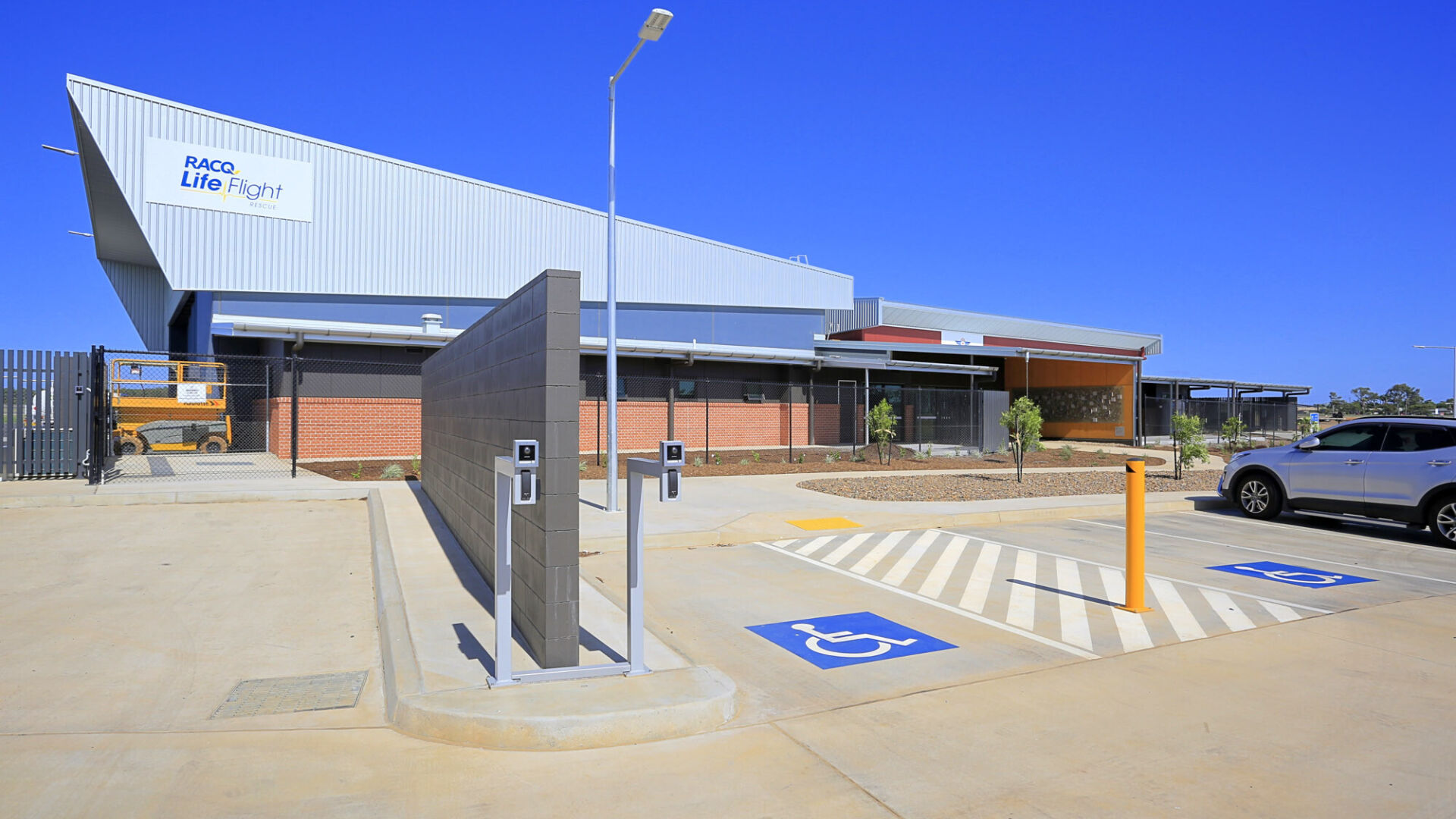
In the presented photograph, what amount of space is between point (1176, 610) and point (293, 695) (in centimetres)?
703

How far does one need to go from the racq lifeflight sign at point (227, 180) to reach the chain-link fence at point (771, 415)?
10.4 m

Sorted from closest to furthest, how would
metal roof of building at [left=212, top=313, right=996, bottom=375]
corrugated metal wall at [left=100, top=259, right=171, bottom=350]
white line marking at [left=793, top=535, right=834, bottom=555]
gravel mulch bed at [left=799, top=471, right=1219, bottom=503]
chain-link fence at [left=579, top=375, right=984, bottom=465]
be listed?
white line marking at [left=793, top=535, right=834, bottom=555], gravel mulch bed at [left=799, top=471, right=1219, bottom=503], metal roof of building at [left=212, top=313, right=996, bottom=375], chain-link fence at [left=579, top=375, right=984, bottom=465], corrugated metal wall at [left=100, top=259, right=171, bottom=350]

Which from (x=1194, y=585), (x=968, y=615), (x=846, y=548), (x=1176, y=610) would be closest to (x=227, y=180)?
(x=846, y=548)

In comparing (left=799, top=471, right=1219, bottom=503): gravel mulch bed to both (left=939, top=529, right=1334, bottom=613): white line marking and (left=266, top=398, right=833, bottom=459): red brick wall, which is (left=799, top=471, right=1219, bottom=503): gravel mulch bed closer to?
(left=939, top=529, right=1334, bottom=613): white line marking

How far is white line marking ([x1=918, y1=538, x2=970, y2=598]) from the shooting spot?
27.4 feet

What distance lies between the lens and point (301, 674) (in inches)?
227

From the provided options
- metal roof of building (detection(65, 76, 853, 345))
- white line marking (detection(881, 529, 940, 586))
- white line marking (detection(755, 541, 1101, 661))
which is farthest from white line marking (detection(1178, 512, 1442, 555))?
metal roof of building (detection(65, 76, 853, 345))

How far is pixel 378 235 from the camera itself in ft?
90.9

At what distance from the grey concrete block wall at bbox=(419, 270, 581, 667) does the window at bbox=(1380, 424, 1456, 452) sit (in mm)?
12387

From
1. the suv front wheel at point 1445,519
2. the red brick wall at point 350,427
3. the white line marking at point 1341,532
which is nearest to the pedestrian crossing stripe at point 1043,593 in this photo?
the white line marking at point 1341,532

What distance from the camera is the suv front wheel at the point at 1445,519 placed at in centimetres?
1163

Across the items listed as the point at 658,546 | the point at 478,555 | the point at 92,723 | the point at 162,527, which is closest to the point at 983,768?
the point at 92,723

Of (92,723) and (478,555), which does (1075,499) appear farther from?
(92,723)

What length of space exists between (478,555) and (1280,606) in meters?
7.44
